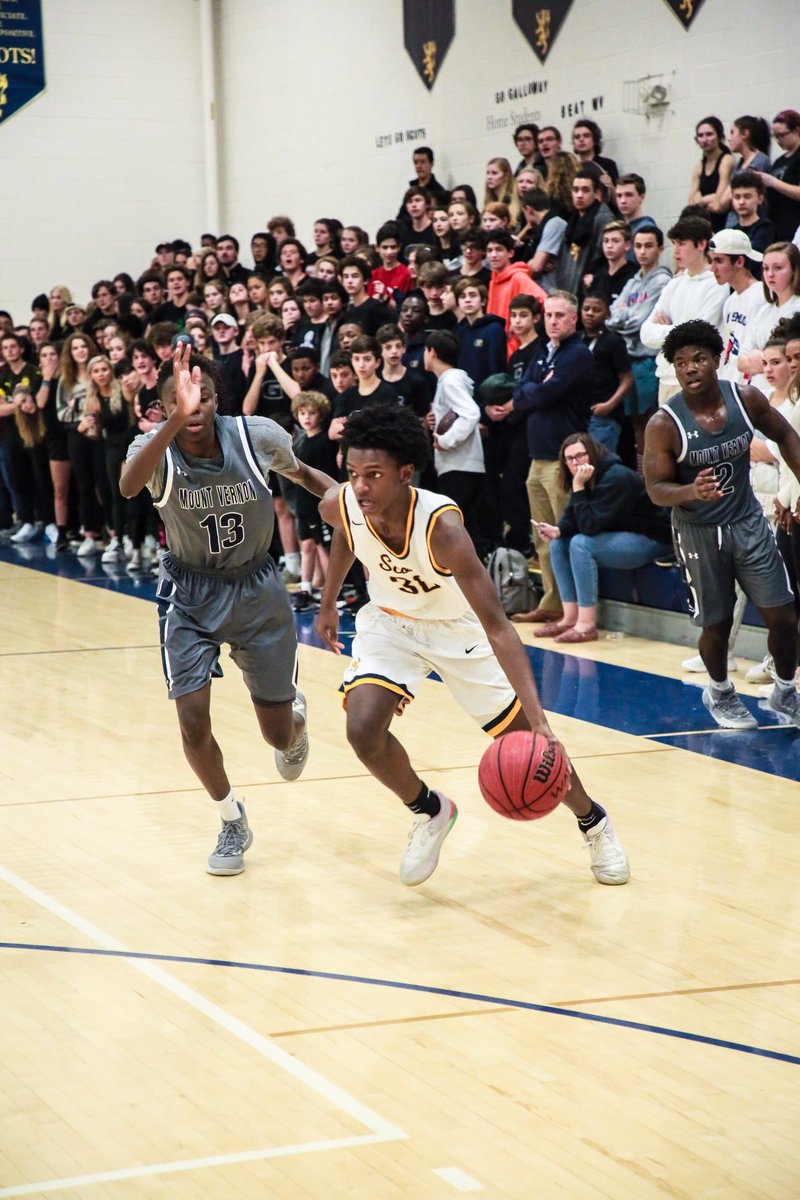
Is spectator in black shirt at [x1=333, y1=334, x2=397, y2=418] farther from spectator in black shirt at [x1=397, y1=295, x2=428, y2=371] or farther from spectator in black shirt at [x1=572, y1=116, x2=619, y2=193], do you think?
spectator in black shirt at [x1=572, y1=116, x2=619, y2=193]

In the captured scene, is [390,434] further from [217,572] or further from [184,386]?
[217,572]

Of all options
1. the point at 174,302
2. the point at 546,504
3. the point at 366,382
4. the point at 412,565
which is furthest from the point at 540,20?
A: the point at 412,565

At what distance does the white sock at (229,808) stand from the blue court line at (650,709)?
2333mm

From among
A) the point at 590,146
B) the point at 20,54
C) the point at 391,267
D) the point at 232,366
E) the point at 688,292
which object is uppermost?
the point at 20,54

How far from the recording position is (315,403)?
10453mm

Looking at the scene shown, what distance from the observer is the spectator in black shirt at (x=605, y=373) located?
9719mm

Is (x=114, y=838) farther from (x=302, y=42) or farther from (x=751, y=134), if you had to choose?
(x=302, y=42)

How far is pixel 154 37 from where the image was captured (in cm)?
2011

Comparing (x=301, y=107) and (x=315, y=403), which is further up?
(x=301, y=107)

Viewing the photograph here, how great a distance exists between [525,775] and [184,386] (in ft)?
4.98

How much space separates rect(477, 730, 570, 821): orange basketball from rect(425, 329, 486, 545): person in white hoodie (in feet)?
18.2

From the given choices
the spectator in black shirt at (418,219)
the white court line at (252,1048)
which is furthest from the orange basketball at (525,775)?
the spectator in black shirt at (418,219)

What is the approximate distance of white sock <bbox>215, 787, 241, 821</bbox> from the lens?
523 cm

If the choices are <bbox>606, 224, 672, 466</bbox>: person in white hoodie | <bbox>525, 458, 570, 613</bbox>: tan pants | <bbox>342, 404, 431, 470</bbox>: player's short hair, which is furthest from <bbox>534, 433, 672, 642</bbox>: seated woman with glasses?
<bbox>342, 404, 431, 470</bbox>: player's short hair
